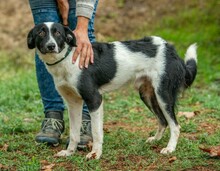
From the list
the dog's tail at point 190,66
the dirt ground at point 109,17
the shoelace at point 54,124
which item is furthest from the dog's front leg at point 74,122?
the dirt ground at point 109,17

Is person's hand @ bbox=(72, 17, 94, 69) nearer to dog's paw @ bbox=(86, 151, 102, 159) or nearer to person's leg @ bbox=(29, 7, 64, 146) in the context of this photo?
person's leg @ bbox=(29, 7, 64, 146)

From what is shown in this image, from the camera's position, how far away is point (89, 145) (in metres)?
5.00

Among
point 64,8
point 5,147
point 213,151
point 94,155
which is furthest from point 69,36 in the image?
point 213,151

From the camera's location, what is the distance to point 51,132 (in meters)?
5.21

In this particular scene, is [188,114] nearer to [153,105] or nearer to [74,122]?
[153,105]

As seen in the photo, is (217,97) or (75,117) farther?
(217,97)

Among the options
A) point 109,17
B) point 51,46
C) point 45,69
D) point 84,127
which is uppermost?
point 51,46

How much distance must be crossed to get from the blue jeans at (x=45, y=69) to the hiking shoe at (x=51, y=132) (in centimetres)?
14

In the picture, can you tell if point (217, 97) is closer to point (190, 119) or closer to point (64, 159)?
point (190, 119)

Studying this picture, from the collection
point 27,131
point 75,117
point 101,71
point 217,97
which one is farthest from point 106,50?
point 217,97

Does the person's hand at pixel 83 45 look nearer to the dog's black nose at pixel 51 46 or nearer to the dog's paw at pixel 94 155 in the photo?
the dog's black nose at pixel 51 46

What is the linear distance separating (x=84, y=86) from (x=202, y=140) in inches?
52.4

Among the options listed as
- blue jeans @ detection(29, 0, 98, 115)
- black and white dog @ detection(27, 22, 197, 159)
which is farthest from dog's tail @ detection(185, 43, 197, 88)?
blue jeans @ detection(29, 0, 98, 115)

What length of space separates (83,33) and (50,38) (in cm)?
44
